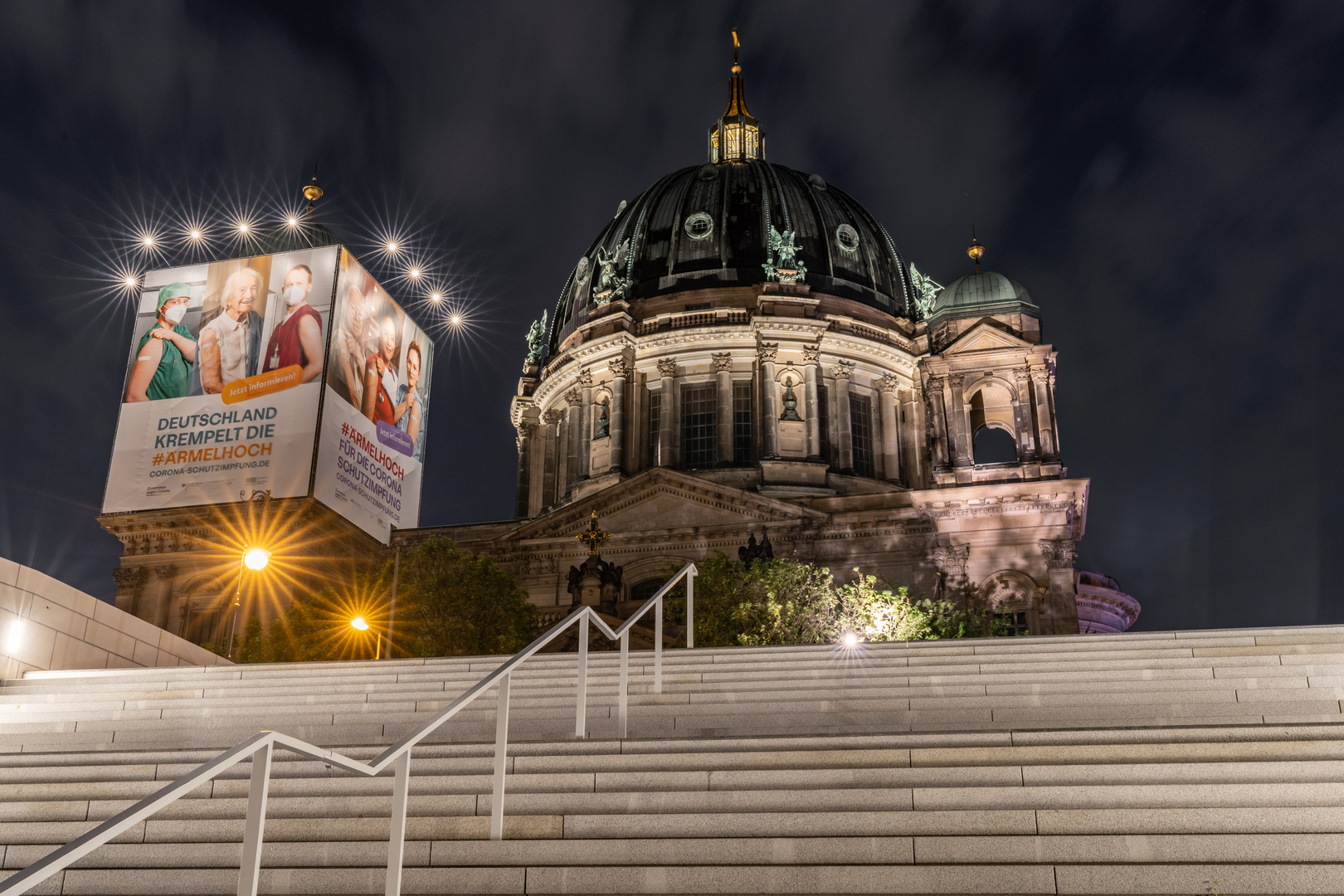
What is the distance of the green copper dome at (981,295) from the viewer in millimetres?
45656

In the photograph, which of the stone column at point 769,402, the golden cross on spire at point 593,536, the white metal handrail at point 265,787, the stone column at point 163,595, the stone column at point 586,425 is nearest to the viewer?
the white metal handrail at point 265,787

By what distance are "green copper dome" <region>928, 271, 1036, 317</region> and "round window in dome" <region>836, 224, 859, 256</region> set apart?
12880 millimetres

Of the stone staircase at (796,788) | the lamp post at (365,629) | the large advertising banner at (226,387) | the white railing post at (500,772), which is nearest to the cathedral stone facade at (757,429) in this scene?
the large advertising banner at (226,387)

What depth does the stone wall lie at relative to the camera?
14953 millimetres

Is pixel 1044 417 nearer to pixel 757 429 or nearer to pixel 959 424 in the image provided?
pixel 959 424

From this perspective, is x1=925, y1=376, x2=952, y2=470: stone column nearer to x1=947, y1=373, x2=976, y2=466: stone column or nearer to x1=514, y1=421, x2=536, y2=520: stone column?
x1=947, y1=373, x2=976, y2=466: stone column

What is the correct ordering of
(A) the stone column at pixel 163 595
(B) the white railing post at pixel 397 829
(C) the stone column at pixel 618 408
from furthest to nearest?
(C) the stone column at pixel 618 408, (A) the stone column at pixel 163 595, (B) the white railing post at pixel 397 829

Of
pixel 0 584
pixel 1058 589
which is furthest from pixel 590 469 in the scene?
pixel 0 584

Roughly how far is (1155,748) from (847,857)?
2.64 meters

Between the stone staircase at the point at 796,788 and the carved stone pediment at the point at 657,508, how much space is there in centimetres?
3012

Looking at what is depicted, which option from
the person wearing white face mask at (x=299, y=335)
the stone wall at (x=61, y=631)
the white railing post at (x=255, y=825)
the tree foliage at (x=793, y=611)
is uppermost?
the person wearing white face mask at (x=299, y=335)

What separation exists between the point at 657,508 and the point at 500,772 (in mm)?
35849

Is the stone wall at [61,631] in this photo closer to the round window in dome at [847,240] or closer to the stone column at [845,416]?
the stone column at [845,416]

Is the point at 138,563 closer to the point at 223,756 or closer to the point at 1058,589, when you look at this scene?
the point at 1058,589
